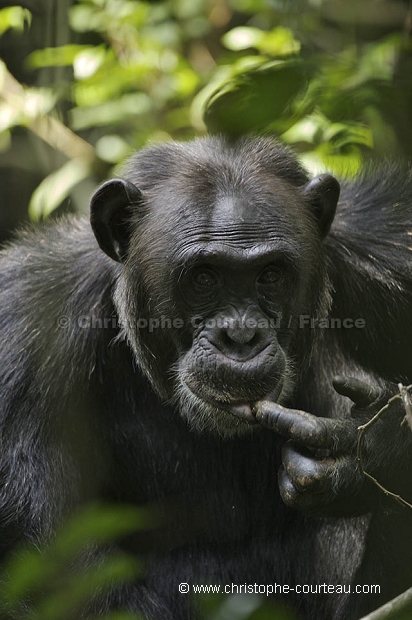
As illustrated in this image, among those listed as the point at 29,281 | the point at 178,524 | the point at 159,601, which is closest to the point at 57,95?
the point at 29,281

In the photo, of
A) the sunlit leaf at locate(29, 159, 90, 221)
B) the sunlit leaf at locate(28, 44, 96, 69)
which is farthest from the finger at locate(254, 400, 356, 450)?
the sunlit leaf at locate(29, 159, 90, 221)

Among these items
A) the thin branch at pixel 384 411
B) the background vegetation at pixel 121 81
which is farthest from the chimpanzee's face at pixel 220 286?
the thin branch at pixel 384 411

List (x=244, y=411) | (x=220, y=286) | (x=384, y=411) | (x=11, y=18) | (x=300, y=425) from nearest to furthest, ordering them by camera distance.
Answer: (x=384, y=411)
(x=300, y=425)
(x=244, y=411)
(x=220, y=286)
(x=11, y=18)

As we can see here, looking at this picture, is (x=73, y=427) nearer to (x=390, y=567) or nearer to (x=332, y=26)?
(x=390, y=567)

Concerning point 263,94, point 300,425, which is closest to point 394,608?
point 300,425

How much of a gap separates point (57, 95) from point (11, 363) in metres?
1.87

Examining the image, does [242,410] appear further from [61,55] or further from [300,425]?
[61,55]

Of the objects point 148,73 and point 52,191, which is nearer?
point 52,191

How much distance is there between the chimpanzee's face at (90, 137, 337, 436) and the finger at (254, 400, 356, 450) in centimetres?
19

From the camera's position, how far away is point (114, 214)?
19.3 feet

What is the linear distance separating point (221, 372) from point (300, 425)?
623mm

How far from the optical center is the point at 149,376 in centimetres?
598

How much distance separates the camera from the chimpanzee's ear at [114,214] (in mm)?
5770

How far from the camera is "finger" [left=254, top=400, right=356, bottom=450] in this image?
489cm
